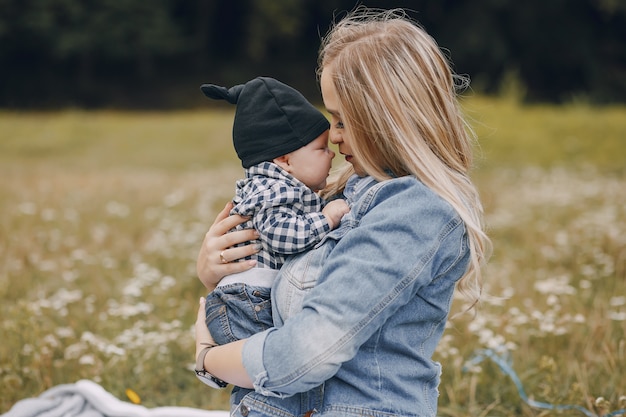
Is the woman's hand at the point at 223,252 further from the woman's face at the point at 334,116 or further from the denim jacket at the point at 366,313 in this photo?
the woman's face at the point at 334,116

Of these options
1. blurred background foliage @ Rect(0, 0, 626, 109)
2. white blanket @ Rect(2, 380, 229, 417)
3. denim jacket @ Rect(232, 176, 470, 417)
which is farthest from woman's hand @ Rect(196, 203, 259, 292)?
blurred background foliage @ Rect(0, 0, 626, 109)

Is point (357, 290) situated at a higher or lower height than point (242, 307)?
higher

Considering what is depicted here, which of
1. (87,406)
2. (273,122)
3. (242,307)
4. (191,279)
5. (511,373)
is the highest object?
(273,122)

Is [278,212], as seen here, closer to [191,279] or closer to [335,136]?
[335,136]

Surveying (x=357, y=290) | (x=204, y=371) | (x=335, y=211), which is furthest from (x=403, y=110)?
(x=204, y=371)

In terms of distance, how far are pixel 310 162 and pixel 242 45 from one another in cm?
2763

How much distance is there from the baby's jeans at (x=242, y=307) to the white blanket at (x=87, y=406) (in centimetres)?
94

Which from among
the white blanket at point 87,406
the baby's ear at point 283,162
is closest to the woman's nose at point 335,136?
the baby's ear at point 283,162

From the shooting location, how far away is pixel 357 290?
4.95ft

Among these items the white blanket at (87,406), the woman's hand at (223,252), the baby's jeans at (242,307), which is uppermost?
the woman's hand at (223,252)

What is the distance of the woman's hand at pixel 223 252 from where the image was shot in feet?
6.00

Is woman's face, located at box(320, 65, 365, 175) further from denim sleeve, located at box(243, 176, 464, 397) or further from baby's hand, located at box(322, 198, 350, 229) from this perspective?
denim sleeve, located at box(243, 176, 464, 397)

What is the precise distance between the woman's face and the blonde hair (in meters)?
0.02

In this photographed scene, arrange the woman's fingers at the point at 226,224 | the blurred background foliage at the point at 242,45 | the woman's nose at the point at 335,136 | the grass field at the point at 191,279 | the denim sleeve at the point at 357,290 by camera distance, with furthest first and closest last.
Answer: the blurred background foliage at the point at 242,45 < the grass field at the point at 191,279 < the woman's fingers at the point at 226,224 < the woman's nose at the point at 335,136 < the denim sleeve at the point at 357,290
